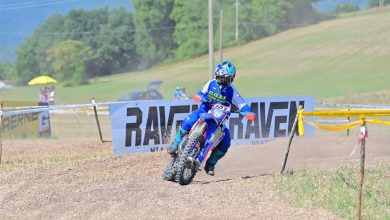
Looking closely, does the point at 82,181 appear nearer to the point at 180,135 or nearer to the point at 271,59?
the point at 180,135

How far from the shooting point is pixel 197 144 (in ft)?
32.4

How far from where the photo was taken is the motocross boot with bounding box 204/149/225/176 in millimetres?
10469

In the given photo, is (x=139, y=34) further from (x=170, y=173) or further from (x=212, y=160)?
(x=170, y=173)

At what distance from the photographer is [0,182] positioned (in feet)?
34.4

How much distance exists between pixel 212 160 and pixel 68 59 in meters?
106

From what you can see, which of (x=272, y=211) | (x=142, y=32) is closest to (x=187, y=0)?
(x=142, y=32)

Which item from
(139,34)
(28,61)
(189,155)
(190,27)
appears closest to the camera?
(189,155)

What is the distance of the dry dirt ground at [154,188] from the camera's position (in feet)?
26.8

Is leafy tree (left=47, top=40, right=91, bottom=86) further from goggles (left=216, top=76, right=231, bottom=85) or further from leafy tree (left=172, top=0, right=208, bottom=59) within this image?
goggles (left=216, top=76, right=231, bottom=85)

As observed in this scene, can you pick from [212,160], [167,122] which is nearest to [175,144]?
[212,160]

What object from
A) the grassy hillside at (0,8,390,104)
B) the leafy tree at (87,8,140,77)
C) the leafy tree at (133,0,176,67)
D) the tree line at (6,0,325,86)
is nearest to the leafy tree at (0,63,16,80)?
the tree line at (6,0,325,86)

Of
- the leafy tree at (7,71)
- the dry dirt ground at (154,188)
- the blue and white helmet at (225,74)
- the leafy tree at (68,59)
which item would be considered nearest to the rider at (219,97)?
the blue and white helmet at (225,74)

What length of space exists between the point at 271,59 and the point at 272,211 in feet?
194

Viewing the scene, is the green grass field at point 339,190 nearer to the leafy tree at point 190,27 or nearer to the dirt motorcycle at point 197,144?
the dirt motorcycle at point 197,144
